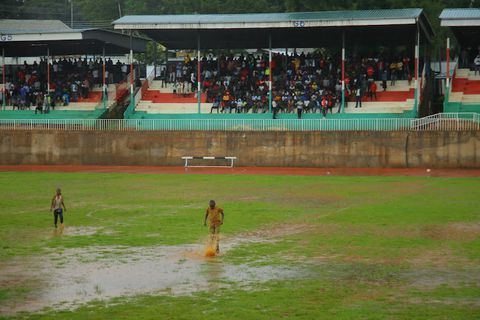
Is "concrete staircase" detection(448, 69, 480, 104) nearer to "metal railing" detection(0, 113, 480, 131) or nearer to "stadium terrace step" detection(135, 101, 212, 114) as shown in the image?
"metal railing" detection(0, 113, 480, 131)

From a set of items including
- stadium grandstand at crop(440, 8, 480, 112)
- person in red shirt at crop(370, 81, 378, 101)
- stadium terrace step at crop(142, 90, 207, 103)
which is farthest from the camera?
stadium terrace step at crop(142, 90, 207, 103)

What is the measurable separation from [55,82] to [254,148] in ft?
64.1

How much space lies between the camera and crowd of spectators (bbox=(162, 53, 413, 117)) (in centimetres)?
5122

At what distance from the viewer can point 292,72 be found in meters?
54.7

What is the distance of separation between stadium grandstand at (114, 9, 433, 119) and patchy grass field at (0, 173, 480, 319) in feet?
49.6

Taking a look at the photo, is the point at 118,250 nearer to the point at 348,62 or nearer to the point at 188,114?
the point at 188,114

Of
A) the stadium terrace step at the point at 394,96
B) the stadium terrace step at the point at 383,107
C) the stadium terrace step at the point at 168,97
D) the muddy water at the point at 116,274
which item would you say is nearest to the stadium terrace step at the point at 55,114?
the stadium terrace step at the point at 168,97

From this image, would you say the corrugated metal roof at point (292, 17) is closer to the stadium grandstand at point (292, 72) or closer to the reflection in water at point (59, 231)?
the stadium grandstand at point (292, 72)

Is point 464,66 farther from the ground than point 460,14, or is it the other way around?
point 460,14

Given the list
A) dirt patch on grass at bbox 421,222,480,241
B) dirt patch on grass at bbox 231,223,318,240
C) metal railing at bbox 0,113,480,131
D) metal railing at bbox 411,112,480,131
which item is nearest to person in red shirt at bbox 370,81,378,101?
metal railing at bbox 0,113,480,131

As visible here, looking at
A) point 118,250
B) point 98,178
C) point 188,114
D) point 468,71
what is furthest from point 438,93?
point 118,250

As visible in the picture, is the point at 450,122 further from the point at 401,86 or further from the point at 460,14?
the point at 401,86

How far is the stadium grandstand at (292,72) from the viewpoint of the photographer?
4972 cm

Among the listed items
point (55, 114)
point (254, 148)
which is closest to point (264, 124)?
point (254, 148)
